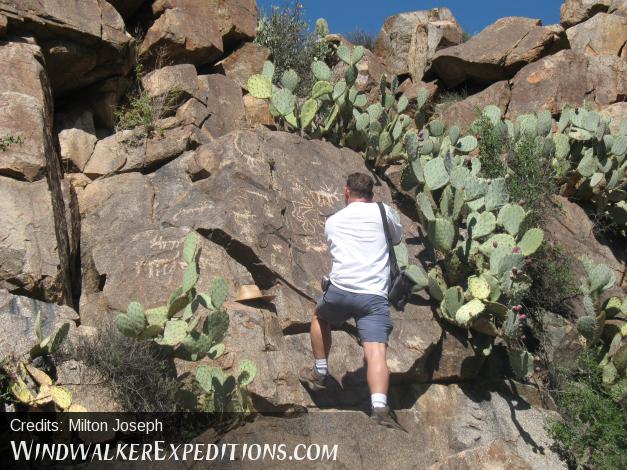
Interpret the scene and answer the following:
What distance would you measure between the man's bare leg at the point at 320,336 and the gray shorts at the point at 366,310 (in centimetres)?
26

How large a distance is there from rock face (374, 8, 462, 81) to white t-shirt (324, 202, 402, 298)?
26.2 ft

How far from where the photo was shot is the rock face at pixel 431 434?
5.02m

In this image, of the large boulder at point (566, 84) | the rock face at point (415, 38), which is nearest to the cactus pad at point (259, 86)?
the large boulder at point (566, 84)

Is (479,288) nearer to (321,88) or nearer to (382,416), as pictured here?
(382,416)

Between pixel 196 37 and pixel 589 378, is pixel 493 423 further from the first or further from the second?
pixel 196 37

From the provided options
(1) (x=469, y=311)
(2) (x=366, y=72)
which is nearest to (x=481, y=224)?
(1) (x=469, y=311)

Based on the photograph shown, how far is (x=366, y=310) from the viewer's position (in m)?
5.43

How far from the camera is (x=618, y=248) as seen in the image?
30.4 ft

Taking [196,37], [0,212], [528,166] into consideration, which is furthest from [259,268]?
[196,37]

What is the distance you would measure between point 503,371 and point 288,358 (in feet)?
7.35

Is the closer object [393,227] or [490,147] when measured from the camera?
[393,227]

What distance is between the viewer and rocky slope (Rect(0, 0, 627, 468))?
599 cm

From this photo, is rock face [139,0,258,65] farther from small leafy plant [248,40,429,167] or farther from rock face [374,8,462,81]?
rock face [374,8,462,81]

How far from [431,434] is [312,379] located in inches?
45.5
